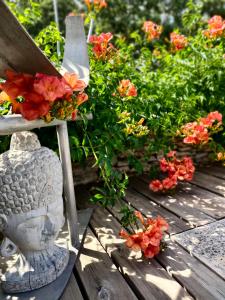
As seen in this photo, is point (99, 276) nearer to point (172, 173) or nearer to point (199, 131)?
point (172, 173)

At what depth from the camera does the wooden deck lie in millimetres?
1304

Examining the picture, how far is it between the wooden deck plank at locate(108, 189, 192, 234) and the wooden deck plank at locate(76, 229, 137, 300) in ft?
1.48

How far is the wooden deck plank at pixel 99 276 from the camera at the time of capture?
1311 mm

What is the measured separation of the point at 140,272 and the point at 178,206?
0.81 meters

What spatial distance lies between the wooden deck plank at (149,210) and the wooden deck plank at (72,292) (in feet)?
2.27

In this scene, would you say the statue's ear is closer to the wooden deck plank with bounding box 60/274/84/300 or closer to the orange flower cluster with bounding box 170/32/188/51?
the wooden deck plank with bounding box 60/274/84/300

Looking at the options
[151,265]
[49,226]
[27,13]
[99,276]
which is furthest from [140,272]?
[27,13]

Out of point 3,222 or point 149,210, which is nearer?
point 3,222

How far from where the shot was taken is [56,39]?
6.92ft

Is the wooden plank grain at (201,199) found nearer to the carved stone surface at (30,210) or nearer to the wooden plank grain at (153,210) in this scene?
the wooden plank grain at (153,210)

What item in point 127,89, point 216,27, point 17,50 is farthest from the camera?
point 216,27

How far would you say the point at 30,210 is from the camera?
1.25m

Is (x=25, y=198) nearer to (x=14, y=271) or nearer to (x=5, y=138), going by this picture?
(x=14, y=271)

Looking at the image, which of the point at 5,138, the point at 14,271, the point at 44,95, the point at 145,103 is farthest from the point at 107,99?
the point at 14,271
